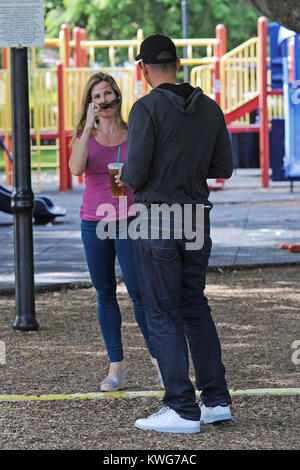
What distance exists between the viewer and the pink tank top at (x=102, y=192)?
539 cm

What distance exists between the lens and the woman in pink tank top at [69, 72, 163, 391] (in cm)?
539

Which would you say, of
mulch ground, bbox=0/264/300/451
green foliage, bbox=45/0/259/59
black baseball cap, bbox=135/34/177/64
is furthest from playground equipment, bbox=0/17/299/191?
green foliage, bbox=45/0/259/59

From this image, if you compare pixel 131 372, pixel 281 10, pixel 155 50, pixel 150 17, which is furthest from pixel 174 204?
pixel 150 17

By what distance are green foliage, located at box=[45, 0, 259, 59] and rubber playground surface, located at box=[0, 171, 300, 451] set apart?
2725 cm

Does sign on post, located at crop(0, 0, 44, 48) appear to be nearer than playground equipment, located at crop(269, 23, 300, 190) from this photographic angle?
Yes

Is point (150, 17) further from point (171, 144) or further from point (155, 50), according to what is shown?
point (171, 144)

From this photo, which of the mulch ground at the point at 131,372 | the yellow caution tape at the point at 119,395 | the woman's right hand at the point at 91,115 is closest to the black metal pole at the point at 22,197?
the mulch ground at the point at 131,372

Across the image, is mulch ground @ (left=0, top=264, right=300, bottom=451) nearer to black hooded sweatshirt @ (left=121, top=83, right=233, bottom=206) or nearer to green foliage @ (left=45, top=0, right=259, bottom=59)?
black hooded sweatshirt @ (left=121, top=83, right=233, bottom=206)

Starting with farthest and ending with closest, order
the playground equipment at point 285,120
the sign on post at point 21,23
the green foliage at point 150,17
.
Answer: the green foliage at point 150,17
the playground equipment at point 285,120
the sign on post at point 21,23

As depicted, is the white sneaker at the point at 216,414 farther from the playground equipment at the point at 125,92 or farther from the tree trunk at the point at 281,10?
the playground equipment at the point at 125,92

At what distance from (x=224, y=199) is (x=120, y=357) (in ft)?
39.7

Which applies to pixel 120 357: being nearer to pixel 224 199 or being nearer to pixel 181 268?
pixel 181 268

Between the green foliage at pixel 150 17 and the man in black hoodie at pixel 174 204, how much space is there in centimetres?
3288

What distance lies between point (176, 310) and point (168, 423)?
53cm
